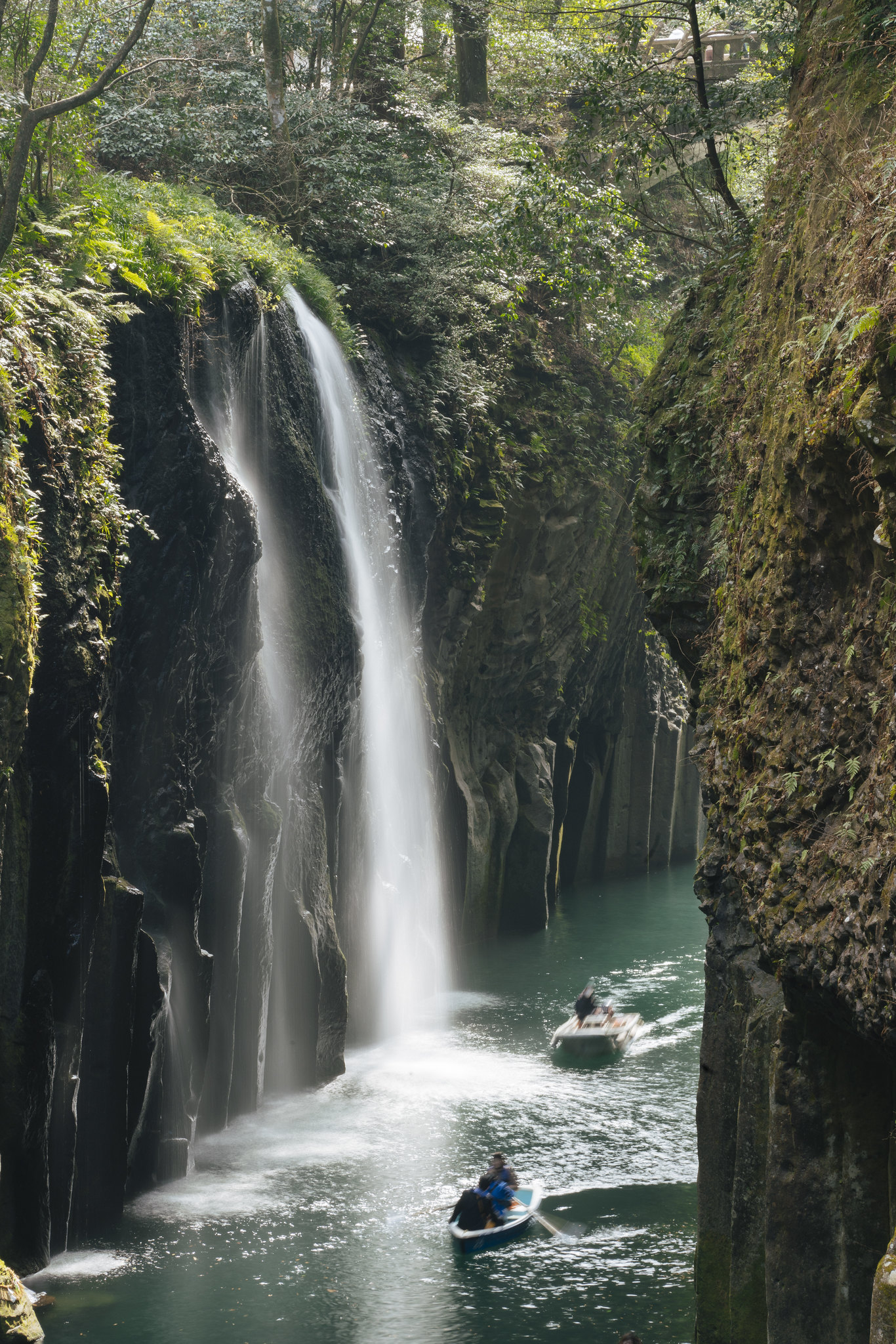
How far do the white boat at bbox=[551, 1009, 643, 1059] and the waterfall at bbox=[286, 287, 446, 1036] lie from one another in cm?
329

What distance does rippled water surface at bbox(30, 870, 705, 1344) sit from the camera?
12328 millimetres

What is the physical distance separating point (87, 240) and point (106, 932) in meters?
8.20

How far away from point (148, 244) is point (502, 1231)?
12926 mm

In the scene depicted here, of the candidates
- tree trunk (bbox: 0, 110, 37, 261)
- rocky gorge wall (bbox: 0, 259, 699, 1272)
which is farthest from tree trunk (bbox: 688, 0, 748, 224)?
tree trunk (bbox: 0, 110, 37, 261)

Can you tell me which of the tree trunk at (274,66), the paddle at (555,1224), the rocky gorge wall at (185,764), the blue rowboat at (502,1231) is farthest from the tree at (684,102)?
the paddle at (555,1224)

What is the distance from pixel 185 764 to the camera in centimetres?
1609

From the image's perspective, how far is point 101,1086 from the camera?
14.1 meters

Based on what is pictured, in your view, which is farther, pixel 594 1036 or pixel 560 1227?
pixel 594 1036

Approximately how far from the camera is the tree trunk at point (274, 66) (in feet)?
75.3

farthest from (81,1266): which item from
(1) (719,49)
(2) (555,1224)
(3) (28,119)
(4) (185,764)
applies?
(1) (719,49)

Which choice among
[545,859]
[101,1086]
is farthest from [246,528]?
[545,859]

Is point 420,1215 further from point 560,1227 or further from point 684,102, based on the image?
point 684,102

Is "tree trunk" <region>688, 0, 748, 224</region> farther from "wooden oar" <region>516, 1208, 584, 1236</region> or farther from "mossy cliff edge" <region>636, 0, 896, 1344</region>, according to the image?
"wooden oar" <region>516, 1208, 584, 1236</region>

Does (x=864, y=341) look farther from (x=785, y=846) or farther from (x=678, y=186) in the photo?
(x=678, y=186)
